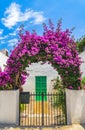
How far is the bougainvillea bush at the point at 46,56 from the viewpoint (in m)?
13.1

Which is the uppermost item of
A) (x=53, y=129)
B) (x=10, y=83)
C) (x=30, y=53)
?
(x=30, y=53)

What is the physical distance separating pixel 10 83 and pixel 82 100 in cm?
349

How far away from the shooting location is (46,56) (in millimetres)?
13320

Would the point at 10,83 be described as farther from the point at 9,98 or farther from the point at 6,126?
the point at 6,126

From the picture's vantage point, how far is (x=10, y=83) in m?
13.3

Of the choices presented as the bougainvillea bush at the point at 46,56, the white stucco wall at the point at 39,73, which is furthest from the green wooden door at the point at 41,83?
the bougainvillea bush at the point at 46,56

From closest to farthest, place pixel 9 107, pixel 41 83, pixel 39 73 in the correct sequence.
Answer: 1. pixel 9 107
2. pixel 41 83
3. pixel 39 73

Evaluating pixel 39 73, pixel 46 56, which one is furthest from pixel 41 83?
pixel 46 56

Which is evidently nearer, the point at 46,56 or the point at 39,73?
the point at 46,56

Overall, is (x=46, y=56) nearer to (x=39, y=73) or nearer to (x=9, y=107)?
(x=9, y=107)

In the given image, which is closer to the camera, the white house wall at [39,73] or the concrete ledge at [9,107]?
the concrete ledge at [9,107]

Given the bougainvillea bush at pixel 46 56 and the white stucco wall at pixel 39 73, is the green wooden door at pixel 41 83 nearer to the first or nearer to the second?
the white stucco wall at pixel 39 73

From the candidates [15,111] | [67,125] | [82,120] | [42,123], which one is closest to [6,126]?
[15,111]

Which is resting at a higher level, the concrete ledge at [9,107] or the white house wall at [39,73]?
the white house wall at [39,73]
